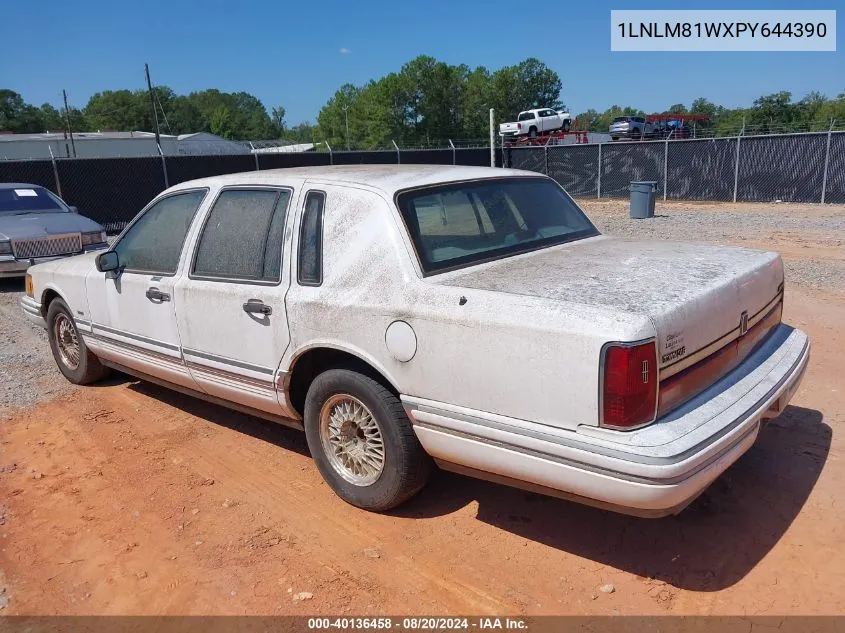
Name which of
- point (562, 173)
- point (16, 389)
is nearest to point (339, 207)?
point (16, 389)

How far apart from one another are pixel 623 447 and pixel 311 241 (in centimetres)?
200

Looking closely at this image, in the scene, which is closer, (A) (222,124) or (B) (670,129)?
(B) (670,129)

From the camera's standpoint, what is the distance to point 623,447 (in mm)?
2631

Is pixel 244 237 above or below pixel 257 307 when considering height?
above

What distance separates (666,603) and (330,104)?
96.0 metres

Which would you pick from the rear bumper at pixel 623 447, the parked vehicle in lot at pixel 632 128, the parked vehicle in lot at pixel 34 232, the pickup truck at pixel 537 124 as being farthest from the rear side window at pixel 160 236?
the pickup truck at pixel 537 124

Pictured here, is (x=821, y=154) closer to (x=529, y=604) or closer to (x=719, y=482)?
(x=719, y=482)

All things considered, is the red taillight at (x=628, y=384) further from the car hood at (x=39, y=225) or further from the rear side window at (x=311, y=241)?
the car hood at (x=39, y=225)

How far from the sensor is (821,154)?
2041 centimetres

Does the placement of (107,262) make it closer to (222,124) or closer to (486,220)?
(486,220)

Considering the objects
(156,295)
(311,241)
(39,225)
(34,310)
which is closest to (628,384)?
(311,241)

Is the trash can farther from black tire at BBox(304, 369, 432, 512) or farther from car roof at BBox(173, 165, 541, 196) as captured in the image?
black tire at BBox(304, 369, 432, 512)

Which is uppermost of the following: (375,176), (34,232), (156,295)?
(375,176)
